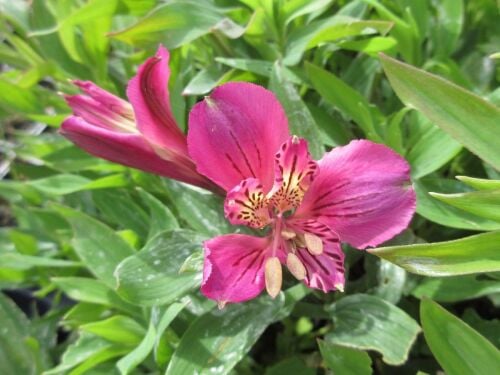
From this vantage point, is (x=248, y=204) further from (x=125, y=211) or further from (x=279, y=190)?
(x=125, y=211)

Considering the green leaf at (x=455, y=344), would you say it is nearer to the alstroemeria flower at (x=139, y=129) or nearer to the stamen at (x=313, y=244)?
the stamen at (x=313, y=244)

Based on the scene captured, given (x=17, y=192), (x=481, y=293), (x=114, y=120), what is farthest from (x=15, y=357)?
(x=481, y=293)

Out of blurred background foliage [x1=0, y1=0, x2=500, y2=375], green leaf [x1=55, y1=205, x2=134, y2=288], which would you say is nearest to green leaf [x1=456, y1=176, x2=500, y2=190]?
blurred background foliage [x1=0, y1=0, x2=500, y2=375]

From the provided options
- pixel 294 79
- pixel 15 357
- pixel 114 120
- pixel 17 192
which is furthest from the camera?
pixel 17 192

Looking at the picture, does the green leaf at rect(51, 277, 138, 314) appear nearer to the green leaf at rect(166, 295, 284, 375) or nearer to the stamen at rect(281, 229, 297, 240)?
the green leaf at rect(166, 295, 284, 375)

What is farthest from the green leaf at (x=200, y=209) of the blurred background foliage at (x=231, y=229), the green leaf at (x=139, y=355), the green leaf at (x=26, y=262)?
the green leaf at (x=26, y=262)

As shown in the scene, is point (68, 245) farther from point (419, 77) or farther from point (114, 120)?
point (419, 77)
